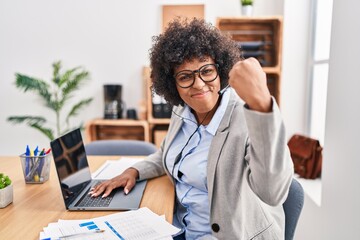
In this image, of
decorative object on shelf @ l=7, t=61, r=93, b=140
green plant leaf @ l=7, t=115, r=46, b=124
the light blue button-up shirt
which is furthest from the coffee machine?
the light blue button-up shirt

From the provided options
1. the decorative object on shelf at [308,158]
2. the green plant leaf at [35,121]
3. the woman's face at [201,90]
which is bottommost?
the decorative object on shelf at [308,158]

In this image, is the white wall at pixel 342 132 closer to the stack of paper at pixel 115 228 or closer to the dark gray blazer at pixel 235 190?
the dark gray blazer at pixel 235 190

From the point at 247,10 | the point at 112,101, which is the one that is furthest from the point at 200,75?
the point at 112,101

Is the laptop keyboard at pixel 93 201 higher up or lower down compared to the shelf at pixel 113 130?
higher up

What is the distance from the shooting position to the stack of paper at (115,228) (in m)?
0.90

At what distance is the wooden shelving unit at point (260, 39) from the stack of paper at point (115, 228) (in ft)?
6.83

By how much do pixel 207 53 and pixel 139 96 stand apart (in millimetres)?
2213

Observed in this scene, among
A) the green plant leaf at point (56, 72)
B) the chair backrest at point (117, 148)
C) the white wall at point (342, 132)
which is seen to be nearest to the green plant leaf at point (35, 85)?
the green plant leaf at point (56, 72)

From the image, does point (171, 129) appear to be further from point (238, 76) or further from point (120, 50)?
point (120, 50)

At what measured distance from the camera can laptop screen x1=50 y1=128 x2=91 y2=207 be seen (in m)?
1.11

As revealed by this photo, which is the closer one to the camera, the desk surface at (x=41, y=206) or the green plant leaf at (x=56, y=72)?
the desk surface at (x=41, y=206)

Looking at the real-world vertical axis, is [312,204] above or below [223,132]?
below

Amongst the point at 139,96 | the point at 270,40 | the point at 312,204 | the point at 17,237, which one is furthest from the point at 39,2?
the point at 312,204

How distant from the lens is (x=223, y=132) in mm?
1087
